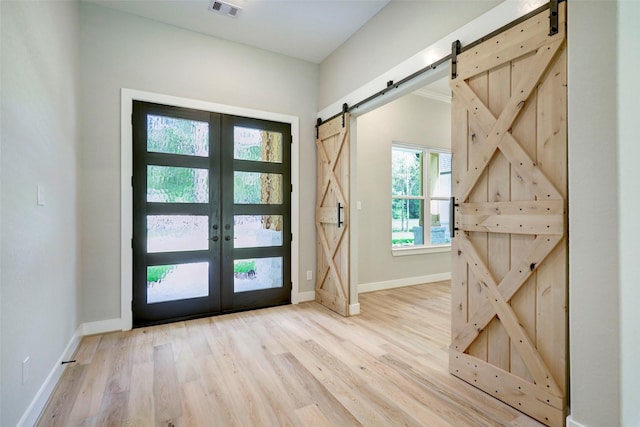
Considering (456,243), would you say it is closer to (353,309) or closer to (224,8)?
(353,309)

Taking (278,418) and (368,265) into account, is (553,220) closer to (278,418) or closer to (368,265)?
(278,418)

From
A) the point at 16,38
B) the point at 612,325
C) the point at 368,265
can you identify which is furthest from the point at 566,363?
the point at 16,38

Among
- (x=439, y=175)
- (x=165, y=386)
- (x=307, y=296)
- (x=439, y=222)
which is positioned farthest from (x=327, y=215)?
(x=439, y=175)

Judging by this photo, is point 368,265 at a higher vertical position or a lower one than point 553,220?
lower

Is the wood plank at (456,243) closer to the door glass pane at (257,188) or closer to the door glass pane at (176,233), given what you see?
the door glass pane at (257,188)

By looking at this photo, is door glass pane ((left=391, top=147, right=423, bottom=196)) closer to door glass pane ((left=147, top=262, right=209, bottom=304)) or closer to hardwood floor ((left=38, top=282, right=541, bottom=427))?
hardwood floor ((left=38, top=282, right=541, bottom=427))

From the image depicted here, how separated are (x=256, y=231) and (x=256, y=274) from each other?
562mm

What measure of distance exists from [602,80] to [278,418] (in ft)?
8.13

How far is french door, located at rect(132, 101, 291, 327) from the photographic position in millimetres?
3260

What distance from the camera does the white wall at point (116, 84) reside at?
9.85 ft

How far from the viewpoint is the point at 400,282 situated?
495 cm

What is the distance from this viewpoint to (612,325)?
1405mm

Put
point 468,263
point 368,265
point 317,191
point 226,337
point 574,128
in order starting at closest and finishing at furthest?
point 574,128 → point 468,263 → point 226,337 → point 317,191 → point 368,265

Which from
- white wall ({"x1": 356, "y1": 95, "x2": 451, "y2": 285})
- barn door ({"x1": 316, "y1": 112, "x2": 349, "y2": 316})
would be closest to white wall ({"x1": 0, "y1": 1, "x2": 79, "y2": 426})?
barn door ({"x1": 316, "y1": 112, "x2": 349, "y2": 316})
